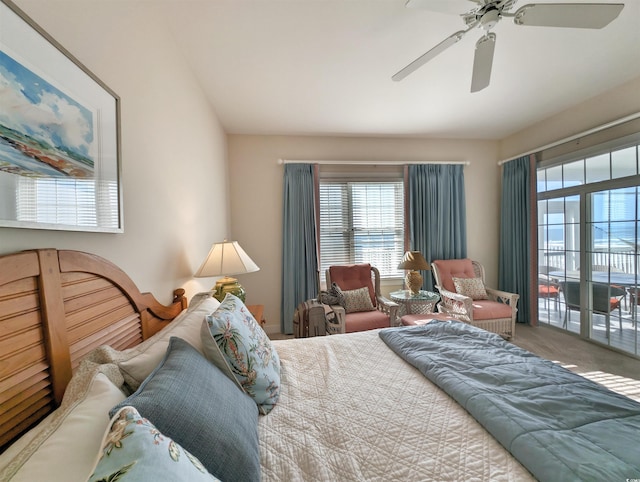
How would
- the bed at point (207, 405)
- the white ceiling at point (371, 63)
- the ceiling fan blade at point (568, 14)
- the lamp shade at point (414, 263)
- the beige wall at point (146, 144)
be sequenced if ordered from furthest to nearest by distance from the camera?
the lamp shade at point (414, 263), the white ceiling at point (371, 63), the ceiling fan blade at point (568, 14), the beige wall at point (146, 144), the bed at point (207, 405)

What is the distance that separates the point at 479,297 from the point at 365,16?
3161mm

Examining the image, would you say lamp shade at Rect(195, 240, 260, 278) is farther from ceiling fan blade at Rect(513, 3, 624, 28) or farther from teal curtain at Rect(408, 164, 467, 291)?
teal curtain at Rect(408, 164, 467, 291)

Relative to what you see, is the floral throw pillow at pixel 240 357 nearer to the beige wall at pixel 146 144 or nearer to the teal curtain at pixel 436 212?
the beige wall at pixel 146 144

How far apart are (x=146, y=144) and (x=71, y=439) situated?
1292mm

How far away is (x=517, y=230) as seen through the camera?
3.54 m

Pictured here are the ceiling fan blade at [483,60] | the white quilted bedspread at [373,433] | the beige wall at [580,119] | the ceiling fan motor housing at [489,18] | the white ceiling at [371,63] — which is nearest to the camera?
the white quilted bedspread at [373,433]

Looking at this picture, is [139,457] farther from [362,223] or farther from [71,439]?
[362,223]

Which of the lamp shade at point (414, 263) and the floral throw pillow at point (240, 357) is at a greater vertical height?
the lamp shade at point (414, 263)

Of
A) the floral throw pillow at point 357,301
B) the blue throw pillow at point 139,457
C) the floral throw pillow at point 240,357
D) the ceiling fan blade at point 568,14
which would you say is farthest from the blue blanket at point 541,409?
the ceiling fan blade at point 568,14

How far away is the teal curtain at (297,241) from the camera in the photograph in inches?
135

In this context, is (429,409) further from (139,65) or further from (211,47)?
(211,47)

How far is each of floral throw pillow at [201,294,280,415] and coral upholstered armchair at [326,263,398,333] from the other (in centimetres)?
152

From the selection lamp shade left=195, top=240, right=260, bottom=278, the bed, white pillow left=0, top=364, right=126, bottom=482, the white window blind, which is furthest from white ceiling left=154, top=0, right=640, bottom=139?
white pillow left=0, top=364, right=126, bottom=482

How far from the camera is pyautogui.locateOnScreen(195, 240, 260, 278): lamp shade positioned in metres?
1.88
